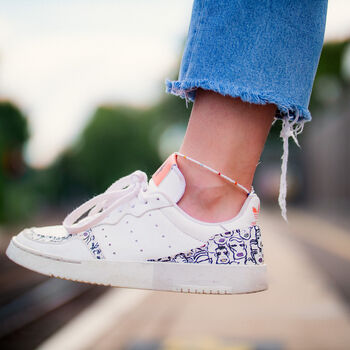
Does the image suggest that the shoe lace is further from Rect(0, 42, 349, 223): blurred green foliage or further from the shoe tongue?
Rect(0, 42, 349, 223): blurred green foliage

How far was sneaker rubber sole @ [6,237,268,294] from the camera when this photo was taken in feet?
3.35

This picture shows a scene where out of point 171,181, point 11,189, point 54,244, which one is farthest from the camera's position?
point 11,189

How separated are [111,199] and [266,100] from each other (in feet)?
1.45

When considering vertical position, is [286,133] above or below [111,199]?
above

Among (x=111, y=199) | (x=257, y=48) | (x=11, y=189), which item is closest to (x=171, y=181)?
(x=111, y=199)

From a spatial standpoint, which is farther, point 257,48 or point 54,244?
point 54,244

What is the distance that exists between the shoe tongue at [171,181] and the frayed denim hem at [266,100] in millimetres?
150

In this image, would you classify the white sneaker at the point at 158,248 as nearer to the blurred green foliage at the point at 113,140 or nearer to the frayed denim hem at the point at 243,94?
the frayed denim hem at the point at 243,94

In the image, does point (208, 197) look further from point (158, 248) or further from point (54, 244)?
point (54, 244)

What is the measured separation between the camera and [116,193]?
113 cm

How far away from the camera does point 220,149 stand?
99cm

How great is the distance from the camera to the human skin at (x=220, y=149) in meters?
0.98

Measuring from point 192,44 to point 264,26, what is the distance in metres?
0.15

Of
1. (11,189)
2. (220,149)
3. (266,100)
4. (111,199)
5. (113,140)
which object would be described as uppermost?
(266,100)
